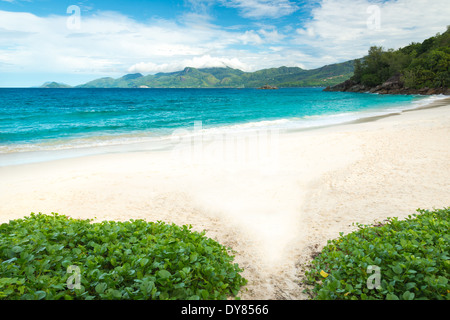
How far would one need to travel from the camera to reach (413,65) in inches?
3772

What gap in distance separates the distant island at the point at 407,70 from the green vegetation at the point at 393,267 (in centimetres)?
9176

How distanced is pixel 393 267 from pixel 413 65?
120 metres

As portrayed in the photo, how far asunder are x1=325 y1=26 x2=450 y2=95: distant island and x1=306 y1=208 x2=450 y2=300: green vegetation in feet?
301

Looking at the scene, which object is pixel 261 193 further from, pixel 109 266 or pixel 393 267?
pixel 109 266

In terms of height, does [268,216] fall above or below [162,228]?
below

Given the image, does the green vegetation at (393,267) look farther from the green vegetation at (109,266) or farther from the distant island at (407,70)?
the distant island at (407,70)

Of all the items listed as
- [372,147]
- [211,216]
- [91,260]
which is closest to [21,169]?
[211,216]

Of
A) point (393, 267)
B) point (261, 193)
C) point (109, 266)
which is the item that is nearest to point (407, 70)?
point (261, 193)

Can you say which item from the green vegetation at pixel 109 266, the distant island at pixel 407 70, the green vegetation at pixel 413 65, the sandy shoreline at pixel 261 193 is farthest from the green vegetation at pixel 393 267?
the green vegetation at pixel 413 65

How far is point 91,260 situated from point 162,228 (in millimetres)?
1702

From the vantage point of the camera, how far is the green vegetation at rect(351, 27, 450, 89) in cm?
8181

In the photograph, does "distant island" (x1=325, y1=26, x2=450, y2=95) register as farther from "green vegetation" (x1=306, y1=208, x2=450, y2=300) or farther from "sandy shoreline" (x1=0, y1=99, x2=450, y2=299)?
"green vegetation" (x1=306, y1=208, x2=450, y2=300)
